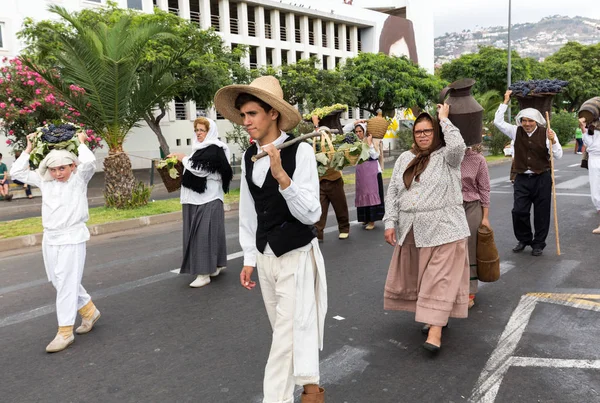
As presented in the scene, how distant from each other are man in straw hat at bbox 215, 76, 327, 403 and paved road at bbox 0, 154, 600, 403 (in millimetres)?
590

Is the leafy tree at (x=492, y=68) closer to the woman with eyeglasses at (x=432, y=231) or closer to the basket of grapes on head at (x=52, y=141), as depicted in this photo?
the woman with eyeglasses at (x=432, y=231)

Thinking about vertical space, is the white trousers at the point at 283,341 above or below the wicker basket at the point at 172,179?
below

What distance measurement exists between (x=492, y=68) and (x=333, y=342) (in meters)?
46.1

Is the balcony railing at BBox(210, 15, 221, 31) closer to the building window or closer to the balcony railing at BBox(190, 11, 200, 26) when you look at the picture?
the balcony railing at BBox(190, 11, 200, 26)

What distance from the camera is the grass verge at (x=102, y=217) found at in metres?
9.90

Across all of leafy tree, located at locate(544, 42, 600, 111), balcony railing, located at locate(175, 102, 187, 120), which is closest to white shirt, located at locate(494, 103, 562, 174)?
balcony railing, located at locate(175, 102, 187, 120)

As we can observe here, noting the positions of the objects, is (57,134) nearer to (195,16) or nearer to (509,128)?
(509,128)

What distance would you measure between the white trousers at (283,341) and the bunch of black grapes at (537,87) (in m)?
4.97

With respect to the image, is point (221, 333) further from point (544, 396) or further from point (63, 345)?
point (544, 396)

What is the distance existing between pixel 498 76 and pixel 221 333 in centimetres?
4641

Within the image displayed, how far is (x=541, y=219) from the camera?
709cm

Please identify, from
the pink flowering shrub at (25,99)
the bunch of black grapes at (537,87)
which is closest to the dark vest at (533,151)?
the bunch of black grapes at (537,87)

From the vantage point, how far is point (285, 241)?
2.92 metres

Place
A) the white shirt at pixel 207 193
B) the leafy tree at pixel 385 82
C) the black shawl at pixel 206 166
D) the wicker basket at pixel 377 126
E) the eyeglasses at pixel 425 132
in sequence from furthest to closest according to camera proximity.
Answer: the leafy tree at pixel 385 82
the wicker basket at pixel 377 126
the white shirt at pixel 207 193
the black shawl at pixel 206 166
the eyeglasses at pixel 425 132
